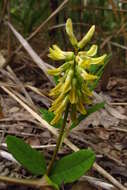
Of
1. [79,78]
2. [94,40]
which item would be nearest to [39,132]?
[79,78]

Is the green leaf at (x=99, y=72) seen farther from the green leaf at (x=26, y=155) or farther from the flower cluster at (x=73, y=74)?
the green leaf at (x=26, y=155)

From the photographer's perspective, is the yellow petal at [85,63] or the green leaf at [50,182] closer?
the yellow petal at [85,63]

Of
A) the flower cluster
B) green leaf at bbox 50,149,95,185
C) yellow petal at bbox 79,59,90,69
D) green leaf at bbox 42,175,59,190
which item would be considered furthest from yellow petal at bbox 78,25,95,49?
green leaf at bbox 42,175,59,190

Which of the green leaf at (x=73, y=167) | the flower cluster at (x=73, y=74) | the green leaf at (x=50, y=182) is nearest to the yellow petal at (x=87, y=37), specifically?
Result: the flower cluster at (x=73, y=74)

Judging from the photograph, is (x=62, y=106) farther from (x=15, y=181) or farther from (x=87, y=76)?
(x=15, y=181)

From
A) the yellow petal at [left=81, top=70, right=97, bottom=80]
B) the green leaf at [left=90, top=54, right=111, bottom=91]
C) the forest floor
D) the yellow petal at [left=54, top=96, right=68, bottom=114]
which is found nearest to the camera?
the yellow petal at [left=81, top=70, right=97, bottom=80]

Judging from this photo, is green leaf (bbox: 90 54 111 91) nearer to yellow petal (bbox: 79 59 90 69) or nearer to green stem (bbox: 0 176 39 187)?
yellow petal (bbox: 79 59 90 69)

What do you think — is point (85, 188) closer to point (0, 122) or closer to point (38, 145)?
point (38, 145)

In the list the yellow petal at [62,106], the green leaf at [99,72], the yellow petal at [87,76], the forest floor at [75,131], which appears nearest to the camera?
the yellow petal at [87,76]

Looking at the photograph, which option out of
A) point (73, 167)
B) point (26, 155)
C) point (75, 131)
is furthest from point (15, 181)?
point (75, 131)
